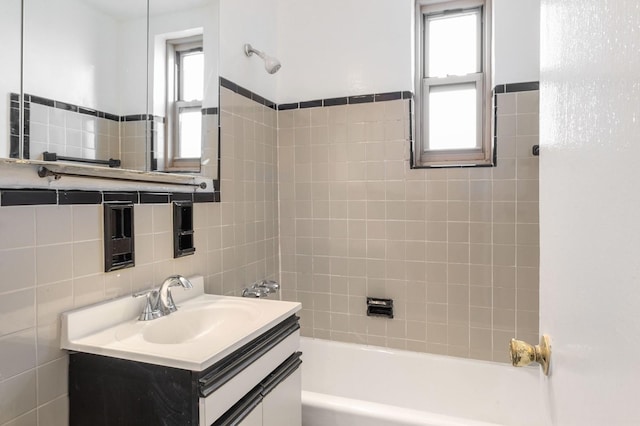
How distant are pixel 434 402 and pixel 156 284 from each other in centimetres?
163

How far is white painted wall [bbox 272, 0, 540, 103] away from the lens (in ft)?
6.33

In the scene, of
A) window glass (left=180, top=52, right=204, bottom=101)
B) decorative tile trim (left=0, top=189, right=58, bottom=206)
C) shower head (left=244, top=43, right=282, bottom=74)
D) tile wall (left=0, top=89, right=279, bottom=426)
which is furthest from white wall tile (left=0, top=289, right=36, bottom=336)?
shower head (left=244, top=43, right=282, bottom=74)

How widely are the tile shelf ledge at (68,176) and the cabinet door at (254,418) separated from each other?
2.87 feet

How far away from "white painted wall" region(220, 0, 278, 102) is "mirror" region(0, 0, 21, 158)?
951mm

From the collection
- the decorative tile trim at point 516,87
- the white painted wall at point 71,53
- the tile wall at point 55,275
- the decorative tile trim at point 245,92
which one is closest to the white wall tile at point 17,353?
the tile wall at point 55,275

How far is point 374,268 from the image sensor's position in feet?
7.34

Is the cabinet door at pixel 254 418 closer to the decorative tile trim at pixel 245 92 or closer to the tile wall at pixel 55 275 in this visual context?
the tile wall at pixel 55 275

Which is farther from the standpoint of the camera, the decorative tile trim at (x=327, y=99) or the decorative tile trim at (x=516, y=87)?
the decorative tile trim at (x=327, y=99)

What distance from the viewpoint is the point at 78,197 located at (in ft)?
3.69

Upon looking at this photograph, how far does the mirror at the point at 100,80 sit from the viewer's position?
1.01m

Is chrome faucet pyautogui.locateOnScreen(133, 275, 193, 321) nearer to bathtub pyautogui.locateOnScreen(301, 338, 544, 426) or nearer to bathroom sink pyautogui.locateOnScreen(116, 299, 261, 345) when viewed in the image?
bathroom sink pyautogui.locateOnScreen(116, 299, 261, 345)

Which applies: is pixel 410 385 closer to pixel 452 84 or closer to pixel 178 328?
pixel 178 328

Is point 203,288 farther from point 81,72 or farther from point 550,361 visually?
point 550,361

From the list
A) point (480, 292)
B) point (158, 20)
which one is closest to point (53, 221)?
point (158, 20)
